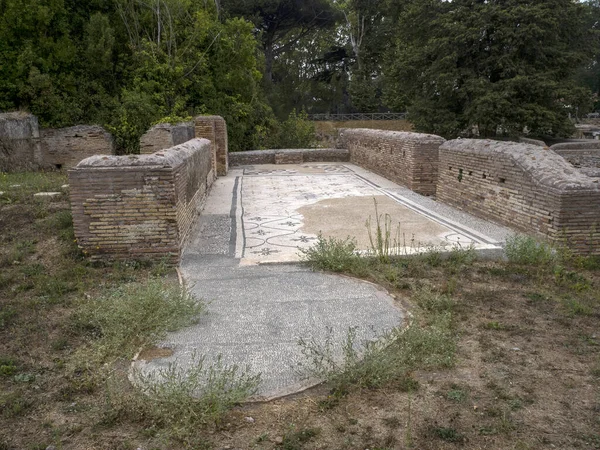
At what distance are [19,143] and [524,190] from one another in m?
11.7

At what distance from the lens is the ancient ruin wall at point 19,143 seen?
40.9 feet

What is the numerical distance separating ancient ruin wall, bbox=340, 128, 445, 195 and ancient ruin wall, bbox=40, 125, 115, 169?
681cm

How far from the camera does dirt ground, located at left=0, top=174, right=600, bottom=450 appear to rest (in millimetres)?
2506

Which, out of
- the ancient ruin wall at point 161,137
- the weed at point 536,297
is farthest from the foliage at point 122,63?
the weed at point 536,297

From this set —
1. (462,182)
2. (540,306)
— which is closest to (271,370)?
(540,306)

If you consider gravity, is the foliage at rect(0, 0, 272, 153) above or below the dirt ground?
above

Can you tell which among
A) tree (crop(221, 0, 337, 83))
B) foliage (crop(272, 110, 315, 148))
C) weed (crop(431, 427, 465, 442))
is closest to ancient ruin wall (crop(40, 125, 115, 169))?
foliage (crop(272, 110, 315, 148))

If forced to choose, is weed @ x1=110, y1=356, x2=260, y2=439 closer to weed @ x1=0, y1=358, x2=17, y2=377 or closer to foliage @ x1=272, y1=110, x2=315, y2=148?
weed @ x1=0, y1=358, x2=17, y2=377

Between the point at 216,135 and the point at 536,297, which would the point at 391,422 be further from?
the point at 216,135

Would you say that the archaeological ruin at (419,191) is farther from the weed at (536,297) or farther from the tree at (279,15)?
the tree at (279,15)

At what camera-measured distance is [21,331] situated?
3717mm

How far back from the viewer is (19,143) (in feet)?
41.7

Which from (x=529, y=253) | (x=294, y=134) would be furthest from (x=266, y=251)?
(x=294, y=134)

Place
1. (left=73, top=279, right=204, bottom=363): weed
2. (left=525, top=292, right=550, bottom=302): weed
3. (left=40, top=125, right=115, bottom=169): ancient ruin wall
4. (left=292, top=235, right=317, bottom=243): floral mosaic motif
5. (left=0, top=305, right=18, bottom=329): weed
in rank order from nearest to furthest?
(left=73, top=279, right=204, bottom=363): weed < (left=0, top=305, right=18, bottom=329): weed < (left=525, top=292, right=550, bottom=302): weed < (left=292, top=235, right=317, bottom=243): floral mosaic motif < (left=40, top=125, right=115, bottom=169): ancient ruin wall
